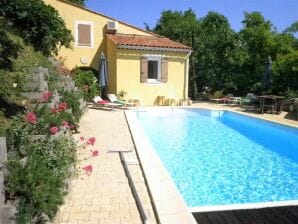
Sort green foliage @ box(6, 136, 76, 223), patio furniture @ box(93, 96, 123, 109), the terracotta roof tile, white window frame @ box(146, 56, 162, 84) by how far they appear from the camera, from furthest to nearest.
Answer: white window frame @ box(146, 56, 162, 84), the terracotta roof tile, patio furniture @ box(93, 96, 123, 109), green foliage @ box(6, 136, 76, 223)

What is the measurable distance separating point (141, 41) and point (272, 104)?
8.58 meters

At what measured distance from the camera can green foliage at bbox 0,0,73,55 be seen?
4465 mm

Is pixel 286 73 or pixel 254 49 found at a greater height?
pixel 254 49

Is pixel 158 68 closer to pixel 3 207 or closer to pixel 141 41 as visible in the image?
pixel 141 41

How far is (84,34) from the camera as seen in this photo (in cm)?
2077

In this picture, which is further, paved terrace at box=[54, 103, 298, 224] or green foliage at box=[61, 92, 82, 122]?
green foliage at box=[61, 92, 82, 122]

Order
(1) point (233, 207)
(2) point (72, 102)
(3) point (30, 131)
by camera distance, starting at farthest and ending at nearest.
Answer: (2) point (72, 102), (3) point (30, 131), (1) point (233, 207)

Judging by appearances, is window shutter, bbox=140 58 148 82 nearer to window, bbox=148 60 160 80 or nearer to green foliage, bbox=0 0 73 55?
window, bbox=148 60 160 80

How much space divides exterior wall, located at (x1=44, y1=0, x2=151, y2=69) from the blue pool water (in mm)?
6552

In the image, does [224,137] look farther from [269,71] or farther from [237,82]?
[237,82]

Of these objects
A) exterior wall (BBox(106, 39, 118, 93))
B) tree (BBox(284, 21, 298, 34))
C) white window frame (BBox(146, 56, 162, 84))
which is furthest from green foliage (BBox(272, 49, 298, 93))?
exterior wall (BBox(106, 39, 118, 93))

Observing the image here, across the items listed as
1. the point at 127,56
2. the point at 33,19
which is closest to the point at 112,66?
the point at 127,56

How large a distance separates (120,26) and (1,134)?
1799cm

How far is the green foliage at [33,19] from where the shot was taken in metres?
4.46
